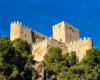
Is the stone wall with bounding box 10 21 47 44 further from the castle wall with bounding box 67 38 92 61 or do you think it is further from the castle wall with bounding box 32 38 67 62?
the castle wall with bounding box 67 38 92 61

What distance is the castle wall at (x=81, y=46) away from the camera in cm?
7544

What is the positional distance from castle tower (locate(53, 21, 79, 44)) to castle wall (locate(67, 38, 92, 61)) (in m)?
8.45

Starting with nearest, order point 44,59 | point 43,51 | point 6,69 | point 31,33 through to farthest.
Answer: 1. point 6,69
2. point 44,59
3. point 43,51
4. point 31,33

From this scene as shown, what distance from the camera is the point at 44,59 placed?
70188 millimetres

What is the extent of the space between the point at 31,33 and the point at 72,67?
1874 cm

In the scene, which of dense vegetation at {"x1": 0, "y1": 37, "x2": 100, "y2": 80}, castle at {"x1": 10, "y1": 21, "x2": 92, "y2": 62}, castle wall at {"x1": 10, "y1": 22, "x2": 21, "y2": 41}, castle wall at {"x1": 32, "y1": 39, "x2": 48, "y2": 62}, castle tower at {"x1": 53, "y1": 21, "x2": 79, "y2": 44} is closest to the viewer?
dense vegetation at {"x1": 0, "y1": 37, "x2": 100, "y2": 80}

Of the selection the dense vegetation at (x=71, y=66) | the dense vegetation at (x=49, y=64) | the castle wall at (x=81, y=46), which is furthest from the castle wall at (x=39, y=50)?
the castle wall at (x=81, y=46)

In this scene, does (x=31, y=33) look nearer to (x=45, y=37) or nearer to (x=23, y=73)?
(x=45, y=37)

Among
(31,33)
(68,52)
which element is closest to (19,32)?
(31,33)

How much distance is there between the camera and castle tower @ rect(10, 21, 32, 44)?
7869 centimetres

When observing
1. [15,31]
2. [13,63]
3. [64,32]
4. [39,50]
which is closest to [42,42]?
[39,50]

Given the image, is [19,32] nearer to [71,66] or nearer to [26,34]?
[26,34]

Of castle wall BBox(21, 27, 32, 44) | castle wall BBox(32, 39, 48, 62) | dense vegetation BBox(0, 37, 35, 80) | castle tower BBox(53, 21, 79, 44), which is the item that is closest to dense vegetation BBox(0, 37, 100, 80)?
dense vegetation BBox(0, 37, 35, 80)

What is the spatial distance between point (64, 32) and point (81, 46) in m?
11.6
